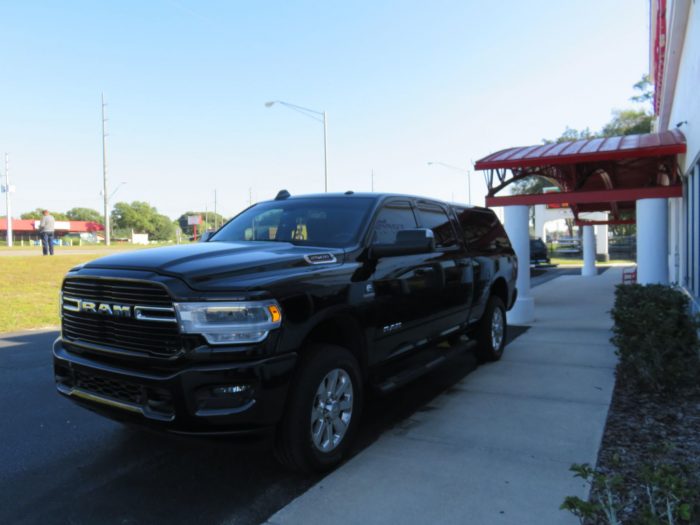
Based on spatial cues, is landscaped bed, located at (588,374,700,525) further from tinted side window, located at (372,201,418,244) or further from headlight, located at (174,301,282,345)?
tinted side window, located at (372,201,418,244)

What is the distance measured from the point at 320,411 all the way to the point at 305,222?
1.85 metres

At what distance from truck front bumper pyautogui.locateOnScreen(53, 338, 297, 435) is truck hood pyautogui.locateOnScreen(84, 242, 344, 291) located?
493 millimetres

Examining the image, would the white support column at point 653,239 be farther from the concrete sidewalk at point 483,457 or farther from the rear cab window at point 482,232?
the concrete sidewalk at point 483,457

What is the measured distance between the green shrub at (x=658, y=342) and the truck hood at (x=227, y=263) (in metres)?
3.19

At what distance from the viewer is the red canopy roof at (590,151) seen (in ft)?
30.2

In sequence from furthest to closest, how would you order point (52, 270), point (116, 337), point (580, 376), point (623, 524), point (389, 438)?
point (52, 270) → point (580, 376) → point (389, 438) → point (116, 337) → point (623, 524)

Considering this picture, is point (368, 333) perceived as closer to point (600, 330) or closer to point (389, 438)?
point (389, 438)

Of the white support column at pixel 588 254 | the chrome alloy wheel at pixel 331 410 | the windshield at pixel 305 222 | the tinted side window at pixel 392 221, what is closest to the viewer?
the chrome alloy wheel at pixel 331 410

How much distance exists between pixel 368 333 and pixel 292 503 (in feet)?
4.44

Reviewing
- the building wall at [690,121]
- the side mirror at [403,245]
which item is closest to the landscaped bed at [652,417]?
the building wall at [690,121]

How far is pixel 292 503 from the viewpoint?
330 centimetres

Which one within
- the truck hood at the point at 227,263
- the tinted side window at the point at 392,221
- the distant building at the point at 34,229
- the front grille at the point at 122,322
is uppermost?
the distant building at the point at 34,229

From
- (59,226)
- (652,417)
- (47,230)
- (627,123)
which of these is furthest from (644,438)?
(59,226)

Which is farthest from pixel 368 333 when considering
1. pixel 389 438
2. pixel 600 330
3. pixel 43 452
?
pixel 600 330
